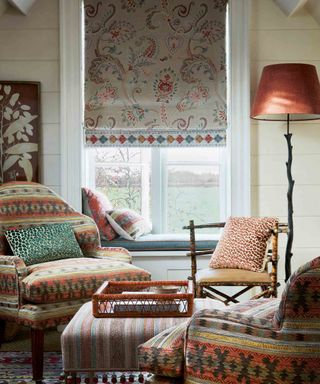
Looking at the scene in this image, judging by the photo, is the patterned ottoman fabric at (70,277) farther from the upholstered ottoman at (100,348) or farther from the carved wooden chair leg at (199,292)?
the upholstered ottoman at (100,348)

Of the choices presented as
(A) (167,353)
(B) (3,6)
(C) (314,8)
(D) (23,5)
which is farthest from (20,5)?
(A) (167,353)

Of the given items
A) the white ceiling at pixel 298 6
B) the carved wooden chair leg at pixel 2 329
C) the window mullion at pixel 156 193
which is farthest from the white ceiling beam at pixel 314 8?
the carved wooden chair leg at pixel 2 329

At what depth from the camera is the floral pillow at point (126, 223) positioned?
489 centimetres

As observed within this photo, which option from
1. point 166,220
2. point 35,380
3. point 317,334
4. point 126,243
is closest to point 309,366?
point 317,334

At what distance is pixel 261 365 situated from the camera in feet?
5.49

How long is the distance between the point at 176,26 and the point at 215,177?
1.14 meters

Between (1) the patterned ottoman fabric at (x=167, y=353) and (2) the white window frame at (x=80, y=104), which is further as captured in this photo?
(2) the white window frame at (x=80, y=104)

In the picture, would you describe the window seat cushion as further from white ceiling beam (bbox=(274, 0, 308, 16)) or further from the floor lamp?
white ceiling beam (bbox=(274, 0, 308, 16))

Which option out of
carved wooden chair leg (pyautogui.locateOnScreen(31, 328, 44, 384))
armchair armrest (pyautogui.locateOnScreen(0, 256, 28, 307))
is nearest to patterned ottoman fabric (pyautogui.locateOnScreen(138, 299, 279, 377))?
carved wooden chair leg (pyautogui.locateOnScreen(31, 328, 44, 384))

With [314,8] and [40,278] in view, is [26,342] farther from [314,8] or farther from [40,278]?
[314,8]

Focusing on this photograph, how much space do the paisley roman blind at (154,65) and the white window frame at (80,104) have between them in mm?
93

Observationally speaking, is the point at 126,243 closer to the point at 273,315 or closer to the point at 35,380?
the point at 35,380

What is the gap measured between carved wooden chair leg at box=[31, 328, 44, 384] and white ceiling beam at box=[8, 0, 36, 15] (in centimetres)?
231

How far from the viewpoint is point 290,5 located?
4.78 m
